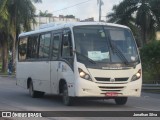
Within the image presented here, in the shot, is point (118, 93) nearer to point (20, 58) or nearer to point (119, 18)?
point (20, 58)

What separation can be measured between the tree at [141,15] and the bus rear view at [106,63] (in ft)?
118

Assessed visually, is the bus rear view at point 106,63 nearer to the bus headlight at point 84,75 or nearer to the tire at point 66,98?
the bus headlight at point 84,75

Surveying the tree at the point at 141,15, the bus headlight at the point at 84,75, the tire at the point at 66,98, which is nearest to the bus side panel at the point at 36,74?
the tire at the point at 66,98

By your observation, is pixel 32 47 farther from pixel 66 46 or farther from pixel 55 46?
pixel 66 46

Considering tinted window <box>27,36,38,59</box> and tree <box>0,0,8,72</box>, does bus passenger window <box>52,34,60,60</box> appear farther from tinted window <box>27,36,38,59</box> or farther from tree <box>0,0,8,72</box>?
tree <box>0,0,8,72</box>

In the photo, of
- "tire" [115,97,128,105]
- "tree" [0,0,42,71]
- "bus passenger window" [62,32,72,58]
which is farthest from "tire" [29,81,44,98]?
"tree" [0,0,42,71]

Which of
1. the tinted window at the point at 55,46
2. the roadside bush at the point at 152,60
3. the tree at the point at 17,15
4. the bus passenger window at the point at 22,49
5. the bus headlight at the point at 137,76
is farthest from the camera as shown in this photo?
the tree at the point at 17,15

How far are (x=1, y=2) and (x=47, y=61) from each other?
3676 cm

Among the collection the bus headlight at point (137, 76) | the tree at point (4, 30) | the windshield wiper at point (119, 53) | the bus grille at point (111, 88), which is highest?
the tree at point (4, 30)

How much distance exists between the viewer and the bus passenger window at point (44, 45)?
773 inches

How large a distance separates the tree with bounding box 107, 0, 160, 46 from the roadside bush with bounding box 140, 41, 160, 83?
20.2m

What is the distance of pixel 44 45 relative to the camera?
2000 cm

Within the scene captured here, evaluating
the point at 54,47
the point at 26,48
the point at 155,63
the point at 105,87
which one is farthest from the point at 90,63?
the point at 155,63

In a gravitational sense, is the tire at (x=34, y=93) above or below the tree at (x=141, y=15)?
below
